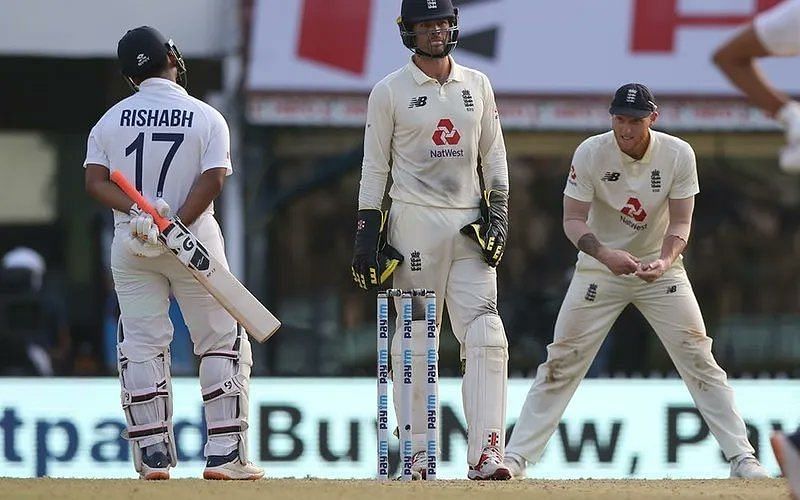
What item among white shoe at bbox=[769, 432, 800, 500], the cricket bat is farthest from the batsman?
white shoe at bbox=[769, 432, 800, 500]

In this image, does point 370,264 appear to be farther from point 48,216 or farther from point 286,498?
point 48,216

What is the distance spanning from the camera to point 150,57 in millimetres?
7625

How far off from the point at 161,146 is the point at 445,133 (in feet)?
3.94

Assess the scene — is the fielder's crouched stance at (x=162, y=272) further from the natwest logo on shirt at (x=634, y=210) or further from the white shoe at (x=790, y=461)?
the white shoe at (x=790, y=461)

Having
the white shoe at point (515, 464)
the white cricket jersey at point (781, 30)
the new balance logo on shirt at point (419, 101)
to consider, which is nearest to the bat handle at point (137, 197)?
the new balance logo on shirt at point (419, 101)

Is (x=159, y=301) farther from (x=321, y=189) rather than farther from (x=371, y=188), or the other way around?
(x=321, y=189)

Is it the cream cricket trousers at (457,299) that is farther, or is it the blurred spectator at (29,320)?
the blurred spectator at (29,320)

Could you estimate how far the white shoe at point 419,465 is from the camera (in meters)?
7.72

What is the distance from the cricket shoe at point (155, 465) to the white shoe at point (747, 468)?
2.68m

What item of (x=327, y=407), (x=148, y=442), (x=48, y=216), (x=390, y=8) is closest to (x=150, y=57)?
(x=148, y=442)

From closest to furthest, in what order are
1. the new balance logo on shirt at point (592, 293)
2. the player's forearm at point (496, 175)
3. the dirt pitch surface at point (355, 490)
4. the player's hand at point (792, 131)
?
the player's hand at point (792, 131) < the dirt pitch surface at point (355, 490) < the player's forearm at point (496, 175) < the new balance logo on shirt at point (592, 293)

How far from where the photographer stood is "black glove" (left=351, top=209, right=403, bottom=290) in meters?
7.68

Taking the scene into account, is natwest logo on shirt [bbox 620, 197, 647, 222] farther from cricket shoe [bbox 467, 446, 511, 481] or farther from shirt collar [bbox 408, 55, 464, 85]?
cricket shoe [bbox 467, 446, 511, 481]

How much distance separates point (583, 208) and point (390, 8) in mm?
6862
